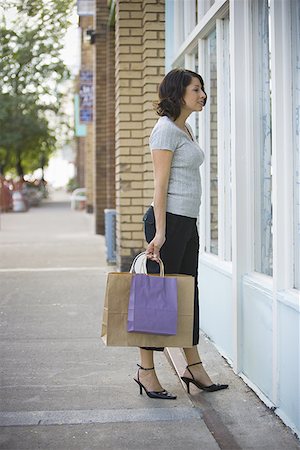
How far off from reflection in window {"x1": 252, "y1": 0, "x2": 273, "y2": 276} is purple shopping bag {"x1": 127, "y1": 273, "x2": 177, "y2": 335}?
0.82 m

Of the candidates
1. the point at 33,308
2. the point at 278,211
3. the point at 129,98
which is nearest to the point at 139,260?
the point at 278,211

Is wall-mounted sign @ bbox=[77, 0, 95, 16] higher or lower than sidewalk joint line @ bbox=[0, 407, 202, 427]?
higher

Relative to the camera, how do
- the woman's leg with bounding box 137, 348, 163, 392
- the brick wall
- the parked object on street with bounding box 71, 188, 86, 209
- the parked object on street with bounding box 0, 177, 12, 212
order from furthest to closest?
the parked object on street with bounding box 71, 188, 86, 209, the parked object on street with bounding box 0, 177, 12, 212, the brick wall, the woman's leg with bounding box 137, 348, 163, 392

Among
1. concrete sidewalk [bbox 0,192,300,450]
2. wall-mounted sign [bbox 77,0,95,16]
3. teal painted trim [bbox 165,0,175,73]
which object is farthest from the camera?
wall-mounted sign [bbox 77,0,95,16]

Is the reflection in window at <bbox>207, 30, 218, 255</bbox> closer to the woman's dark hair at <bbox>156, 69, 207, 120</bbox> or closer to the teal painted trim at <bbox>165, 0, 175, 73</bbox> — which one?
the teal painted trim at <bbox>165, 0, 175, 73</bbox>

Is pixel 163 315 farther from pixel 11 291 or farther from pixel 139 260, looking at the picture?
pixel 11 291

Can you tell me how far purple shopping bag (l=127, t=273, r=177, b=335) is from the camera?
389 cm

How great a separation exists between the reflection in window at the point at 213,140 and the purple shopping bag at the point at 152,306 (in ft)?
6.66

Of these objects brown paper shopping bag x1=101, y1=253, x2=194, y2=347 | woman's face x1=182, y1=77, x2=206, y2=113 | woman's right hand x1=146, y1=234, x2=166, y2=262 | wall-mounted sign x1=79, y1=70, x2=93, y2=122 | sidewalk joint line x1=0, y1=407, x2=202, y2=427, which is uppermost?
wall-mounted sign x1=79, y1=70, x2=93, y2=122

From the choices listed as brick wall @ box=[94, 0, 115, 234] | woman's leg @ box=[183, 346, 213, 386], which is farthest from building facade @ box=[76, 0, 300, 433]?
brick wall @ box=[94, 0, 115, 234]

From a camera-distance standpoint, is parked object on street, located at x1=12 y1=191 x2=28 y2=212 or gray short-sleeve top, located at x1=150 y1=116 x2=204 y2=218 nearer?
gray short-sleeve top, located at x1=150 y1=116 x2=204 y2=218

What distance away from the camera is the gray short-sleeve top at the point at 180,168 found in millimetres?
4098

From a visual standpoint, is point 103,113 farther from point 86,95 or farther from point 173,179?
point 173,179

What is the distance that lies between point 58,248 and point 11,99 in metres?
23.1
